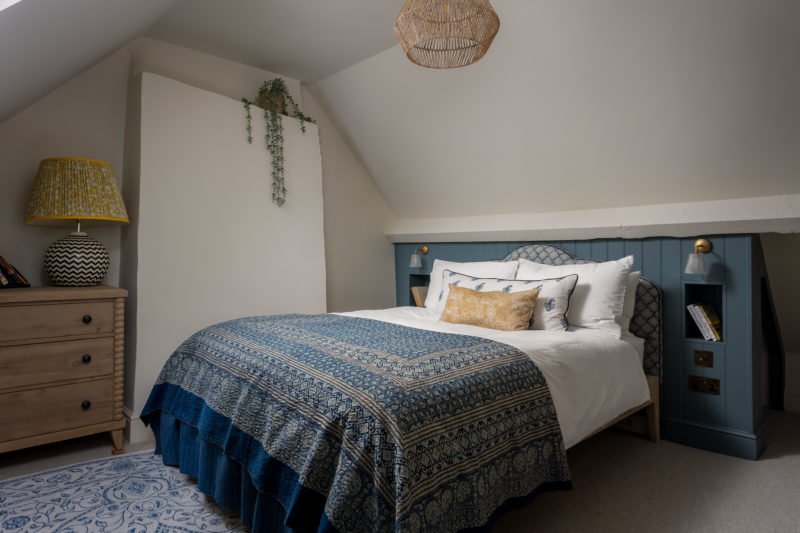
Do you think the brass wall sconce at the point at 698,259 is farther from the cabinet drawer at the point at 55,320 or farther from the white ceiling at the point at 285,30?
the cabinet drawer at the point at 55,320

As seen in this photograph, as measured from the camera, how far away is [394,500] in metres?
1.23

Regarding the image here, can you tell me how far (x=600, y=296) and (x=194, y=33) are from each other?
Answer: 2848mm

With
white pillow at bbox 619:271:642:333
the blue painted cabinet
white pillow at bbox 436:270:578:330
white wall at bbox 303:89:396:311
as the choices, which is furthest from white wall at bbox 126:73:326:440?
the blue painted cabinet

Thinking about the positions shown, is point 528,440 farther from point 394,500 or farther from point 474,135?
point 474,135

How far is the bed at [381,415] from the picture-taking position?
1.29 metres

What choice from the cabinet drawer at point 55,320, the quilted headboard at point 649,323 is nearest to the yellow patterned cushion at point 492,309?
the quilted headboard at point 649,323

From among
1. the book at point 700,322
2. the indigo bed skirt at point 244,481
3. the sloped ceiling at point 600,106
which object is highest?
the sloped ceiling at point 600,106

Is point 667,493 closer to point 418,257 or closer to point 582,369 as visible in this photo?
point 582,369

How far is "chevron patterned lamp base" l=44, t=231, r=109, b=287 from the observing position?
8.30 feet

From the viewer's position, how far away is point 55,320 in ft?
7.66

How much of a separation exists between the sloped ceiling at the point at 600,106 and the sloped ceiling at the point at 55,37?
1487 mm

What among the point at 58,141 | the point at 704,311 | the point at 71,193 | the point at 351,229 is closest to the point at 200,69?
the point at 58,141

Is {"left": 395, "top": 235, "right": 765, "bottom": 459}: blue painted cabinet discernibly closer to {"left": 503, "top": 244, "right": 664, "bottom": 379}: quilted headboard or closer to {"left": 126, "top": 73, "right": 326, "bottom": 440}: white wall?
{"left": 503, "top": 244, "right": 664, "bottom": 379}: quilted headboard

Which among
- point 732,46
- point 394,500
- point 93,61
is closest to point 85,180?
point 93,61
